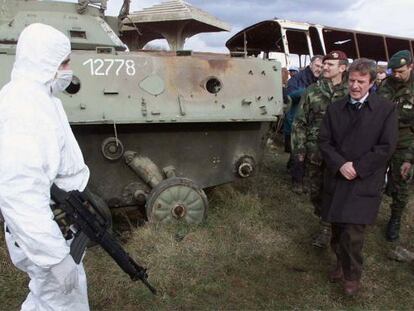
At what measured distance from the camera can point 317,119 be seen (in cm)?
449

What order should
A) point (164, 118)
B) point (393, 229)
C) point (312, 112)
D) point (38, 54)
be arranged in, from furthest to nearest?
1. point (393, 229)
2. point (312, 112)
3. point (164, 118)
4. point (38, 54)

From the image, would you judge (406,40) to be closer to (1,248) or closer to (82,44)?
(82,44)

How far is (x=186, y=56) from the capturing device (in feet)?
15.1

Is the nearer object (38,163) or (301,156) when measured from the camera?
(38,163)

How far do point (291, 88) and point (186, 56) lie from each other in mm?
2873

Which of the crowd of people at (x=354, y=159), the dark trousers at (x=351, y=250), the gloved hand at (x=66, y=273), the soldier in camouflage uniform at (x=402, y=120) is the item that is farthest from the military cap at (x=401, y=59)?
the gloved hand at (x=66, y=273)

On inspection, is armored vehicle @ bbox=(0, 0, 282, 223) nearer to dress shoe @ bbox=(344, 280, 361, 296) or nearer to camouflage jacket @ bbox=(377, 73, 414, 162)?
camouflage jacket @ bbox=(377, 73, 414, 162)

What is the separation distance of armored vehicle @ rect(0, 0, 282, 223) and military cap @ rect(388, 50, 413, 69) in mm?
1079

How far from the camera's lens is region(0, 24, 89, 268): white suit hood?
6.02 ft

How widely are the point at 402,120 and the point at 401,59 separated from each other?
0.57 meters

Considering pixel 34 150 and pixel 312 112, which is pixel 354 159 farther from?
pixel 34 150

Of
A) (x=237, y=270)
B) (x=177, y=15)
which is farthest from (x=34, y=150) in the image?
(x=177, y=15)

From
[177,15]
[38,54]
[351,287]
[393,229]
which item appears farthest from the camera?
[177,15]

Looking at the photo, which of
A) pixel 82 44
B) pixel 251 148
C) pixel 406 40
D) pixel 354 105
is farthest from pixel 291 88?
pixel 406 40
